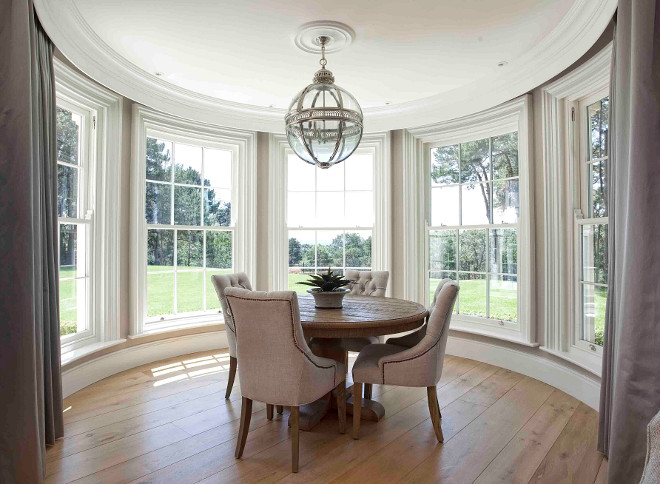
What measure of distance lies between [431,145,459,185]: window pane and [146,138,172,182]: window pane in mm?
2885

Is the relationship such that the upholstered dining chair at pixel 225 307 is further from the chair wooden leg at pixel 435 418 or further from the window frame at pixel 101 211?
the chair wooden leg at pixel 435 418

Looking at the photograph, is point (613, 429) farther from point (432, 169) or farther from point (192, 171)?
point (192, 171)

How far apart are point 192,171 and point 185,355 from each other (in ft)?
6.46

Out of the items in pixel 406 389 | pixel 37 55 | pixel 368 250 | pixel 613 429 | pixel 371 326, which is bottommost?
pixel 406 389

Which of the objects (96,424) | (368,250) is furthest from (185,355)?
(368,250)

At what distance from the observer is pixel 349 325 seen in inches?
93.2

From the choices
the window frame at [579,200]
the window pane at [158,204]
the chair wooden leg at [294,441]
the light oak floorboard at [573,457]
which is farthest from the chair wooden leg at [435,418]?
the window pane at [158,204]

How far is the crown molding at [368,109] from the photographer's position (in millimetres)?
2664

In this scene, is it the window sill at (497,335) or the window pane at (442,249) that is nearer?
the window sill at (497,335)

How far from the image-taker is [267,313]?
211 cm

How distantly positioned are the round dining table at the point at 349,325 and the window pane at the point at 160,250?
184cm

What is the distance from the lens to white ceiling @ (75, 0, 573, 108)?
8.61 feet

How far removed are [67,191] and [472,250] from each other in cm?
378

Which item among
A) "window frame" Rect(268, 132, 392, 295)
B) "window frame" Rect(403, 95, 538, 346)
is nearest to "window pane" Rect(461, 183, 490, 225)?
"window frame" Rect(403, 95, 538, 346)
